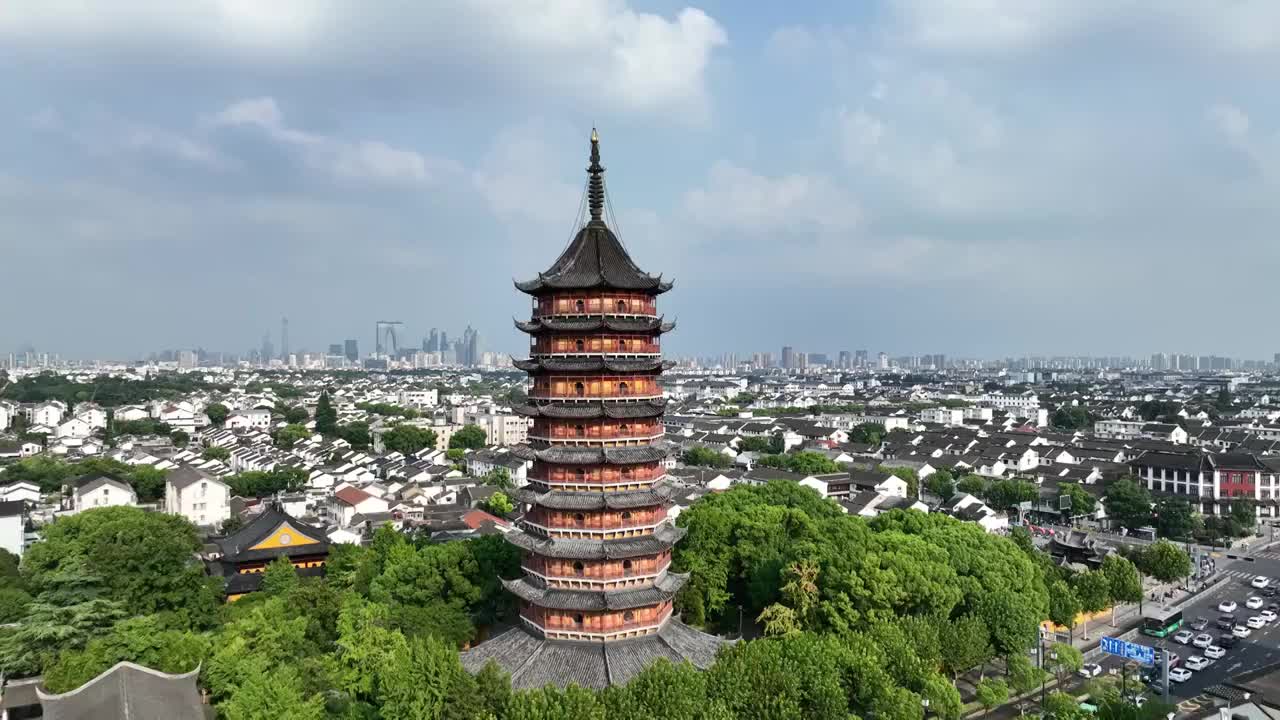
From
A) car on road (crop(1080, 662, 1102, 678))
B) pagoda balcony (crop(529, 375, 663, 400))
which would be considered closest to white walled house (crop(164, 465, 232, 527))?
pagoda balcony (crop(529, 375, 663, 400))

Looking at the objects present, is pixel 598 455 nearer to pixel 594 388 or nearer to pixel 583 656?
pixel 594 388

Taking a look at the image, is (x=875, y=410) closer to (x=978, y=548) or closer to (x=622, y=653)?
(x=978, y=548)

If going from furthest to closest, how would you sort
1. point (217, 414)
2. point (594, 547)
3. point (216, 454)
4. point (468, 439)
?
point (217, 414) → point (468, 439) → point (216, 454) → point (594, 547)

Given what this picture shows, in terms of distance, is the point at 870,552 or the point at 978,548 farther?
the point at 978,548

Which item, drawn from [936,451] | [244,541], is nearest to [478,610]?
[244,541]

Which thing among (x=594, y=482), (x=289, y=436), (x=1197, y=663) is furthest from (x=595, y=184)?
(x=289, y=436)

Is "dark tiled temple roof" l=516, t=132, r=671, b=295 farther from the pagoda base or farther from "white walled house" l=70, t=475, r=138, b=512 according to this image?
"white walled house" l=70, t=475, r=138, b=512

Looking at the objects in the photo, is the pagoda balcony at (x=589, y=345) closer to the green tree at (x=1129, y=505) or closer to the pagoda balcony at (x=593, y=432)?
the pagoda balcony at (x=593, y=432)
